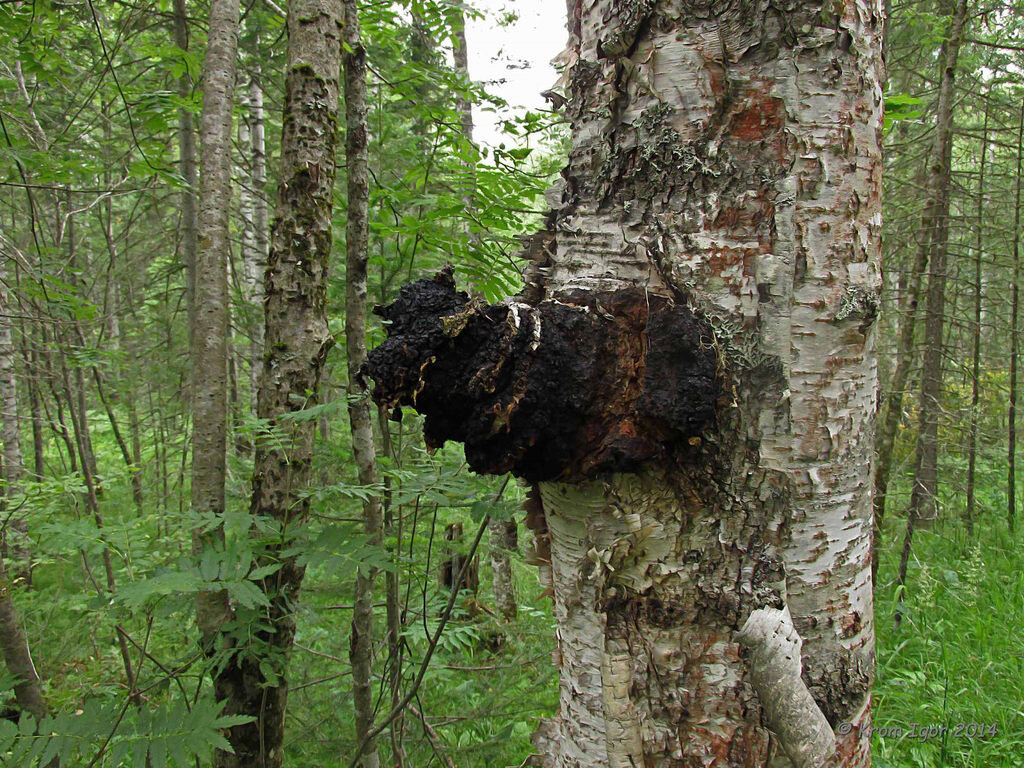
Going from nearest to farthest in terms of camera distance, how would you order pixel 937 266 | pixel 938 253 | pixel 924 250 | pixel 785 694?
pixel 785 694 < pixel 924 250 < pixel 938 253 < pixel 937 266

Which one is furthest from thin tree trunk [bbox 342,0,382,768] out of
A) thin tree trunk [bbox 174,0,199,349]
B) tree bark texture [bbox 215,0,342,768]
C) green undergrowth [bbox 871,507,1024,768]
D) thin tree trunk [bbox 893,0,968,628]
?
thin tree trunk [bbox 893,0,968,628]

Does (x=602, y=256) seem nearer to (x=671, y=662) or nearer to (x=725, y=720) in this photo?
(x=671, y=662)

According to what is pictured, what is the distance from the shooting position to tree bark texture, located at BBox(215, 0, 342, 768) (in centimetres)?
266

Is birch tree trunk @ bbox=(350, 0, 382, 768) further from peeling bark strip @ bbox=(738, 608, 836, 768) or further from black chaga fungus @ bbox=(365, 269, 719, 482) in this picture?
peeling bark strip @ bbox=(738, 608, 836, 768)

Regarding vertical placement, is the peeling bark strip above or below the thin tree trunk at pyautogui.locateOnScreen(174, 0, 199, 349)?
below

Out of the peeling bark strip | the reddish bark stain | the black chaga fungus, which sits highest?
the reddish bark stain

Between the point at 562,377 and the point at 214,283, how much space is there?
229 centimetres

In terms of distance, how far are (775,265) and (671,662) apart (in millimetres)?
738

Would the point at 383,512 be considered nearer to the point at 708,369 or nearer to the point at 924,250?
the point at 708,369

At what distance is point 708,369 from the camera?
3.16 feet

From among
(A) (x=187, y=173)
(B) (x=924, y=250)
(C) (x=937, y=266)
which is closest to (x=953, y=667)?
(B) (x=924, y=250)

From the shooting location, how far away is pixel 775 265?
1.00 meters

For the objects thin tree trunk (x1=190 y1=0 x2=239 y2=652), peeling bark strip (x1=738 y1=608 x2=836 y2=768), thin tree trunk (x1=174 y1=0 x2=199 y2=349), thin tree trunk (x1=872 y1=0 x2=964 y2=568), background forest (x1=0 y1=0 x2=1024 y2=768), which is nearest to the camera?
peeling bark strip (x1=738 y1=608 x2=836 y2=768)

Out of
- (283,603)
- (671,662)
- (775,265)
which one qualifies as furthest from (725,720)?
(283,603)
